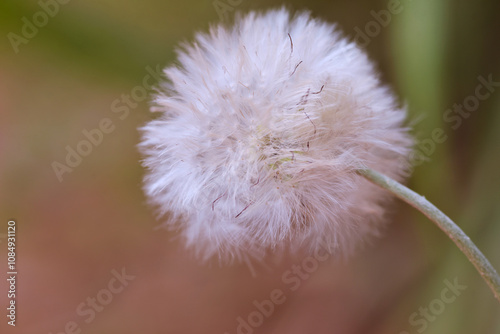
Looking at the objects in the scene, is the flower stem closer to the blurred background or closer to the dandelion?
the dandelion

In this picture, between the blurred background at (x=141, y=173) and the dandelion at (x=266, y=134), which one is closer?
the dandelion at (x=266, y=134)

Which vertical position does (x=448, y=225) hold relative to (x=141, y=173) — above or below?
below

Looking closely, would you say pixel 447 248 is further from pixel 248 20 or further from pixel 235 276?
pixel 248 20

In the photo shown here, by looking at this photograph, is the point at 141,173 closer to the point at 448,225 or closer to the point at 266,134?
the point at 266,134

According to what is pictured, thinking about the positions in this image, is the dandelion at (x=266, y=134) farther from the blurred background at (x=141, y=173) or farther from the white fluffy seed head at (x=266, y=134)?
the blurred background at (x=141, y=173)

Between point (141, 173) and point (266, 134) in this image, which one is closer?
point (266, 134)

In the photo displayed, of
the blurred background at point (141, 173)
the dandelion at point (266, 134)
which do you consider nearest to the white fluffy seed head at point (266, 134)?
the dandelion at point (266, 134)

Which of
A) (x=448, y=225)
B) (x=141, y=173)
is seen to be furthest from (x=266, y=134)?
(x=141, y=173)
